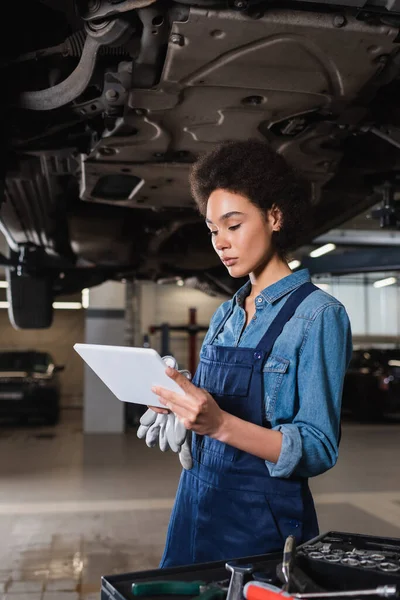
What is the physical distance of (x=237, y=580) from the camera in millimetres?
848

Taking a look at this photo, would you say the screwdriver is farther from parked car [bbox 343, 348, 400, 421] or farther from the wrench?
parked car [bbox 343, 348, 400, 421]

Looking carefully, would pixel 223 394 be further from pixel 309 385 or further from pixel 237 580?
pixel 237 580

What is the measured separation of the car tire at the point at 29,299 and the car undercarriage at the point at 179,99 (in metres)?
0.96

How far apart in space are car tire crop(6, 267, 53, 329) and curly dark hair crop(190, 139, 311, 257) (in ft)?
12.8

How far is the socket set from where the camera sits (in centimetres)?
87

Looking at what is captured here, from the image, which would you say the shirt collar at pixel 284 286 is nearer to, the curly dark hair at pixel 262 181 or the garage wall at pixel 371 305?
the curly dark hair at pixel 262 181

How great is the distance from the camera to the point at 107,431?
8.94 meters

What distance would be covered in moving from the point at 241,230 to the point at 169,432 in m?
0.39

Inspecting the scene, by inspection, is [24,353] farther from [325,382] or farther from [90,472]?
[325,382]

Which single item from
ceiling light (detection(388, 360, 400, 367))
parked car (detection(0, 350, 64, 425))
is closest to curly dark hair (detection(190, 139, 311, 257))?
parked car (detection(0, 350, 64, 425))

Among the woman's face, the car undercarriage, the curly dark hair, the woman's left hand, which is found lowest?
the woman's left hand

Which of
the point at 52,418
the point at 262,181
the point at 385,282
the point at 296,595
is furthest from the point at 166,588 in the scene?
the point at 385,282

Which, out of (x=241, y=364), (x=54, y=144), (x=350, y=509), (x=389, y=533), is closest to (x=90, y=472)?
(x=350, y=509)

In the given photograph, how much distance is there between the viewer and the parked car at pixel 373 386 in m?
9.37
